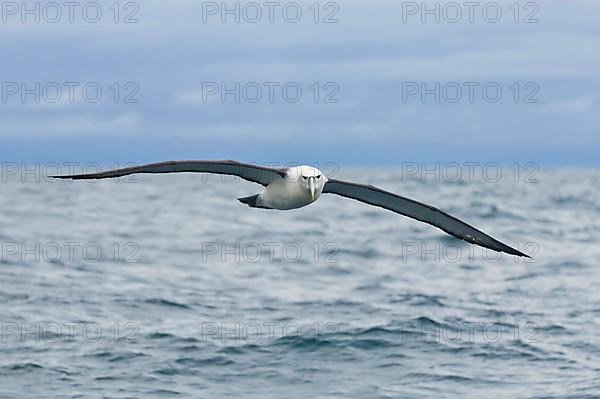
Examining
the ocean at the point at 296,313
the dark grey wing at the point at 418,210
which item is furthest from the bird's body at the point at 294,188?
the ocean at the point at 296,313

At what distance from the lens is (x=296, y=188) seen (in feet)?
39.7

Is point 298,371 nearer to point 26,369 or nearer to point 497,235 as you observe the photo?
point 26,369

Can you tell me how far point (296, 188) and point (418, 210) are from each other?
8.55 ft

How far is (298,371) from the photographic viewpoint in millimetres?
16594

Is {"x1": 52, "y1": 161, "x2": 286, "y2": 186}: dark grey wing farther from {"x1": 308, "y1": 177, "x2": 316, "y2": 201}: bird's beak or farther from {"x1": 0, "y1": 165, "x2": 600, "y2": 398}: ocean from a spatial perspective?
{"x1": 0, "y1": 165, "x2": 600, "y2": 398}: ocean

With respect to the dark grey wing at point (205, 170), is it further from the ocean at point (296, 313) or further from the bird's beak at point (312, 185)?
the ocean at point (296, 313)

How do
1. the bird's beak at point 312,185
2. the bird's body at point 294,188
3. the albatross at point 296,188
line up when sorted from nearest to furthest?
the albatross at point 296,188 → the bird's beak at point 312,185 → the bird's body at point 294,188

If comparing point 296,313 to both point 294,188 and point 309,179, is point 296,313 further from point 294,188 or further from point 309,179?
point 309,179

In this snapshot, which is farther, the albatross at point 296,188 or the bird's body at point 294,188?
the bird's body at point 294,188

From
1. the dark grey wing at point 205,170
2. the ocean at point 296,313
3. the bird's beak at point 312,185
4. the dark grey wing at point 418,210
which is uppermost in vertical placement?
the dark grey wing at point 205,170

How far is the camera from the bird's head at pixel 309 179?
1192 cm

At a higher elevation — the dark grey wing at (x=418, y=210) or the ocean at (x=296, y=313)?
the dark grey wing at (x=418, y=210)

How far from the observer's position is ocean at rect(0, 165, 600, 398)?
16.0 metres

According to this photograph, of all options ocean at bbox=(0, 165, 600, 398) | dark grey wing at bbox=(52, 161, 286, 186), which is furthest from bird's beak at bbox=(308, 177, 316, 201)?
ocean at bbox=(0, 165, 600, 398)
